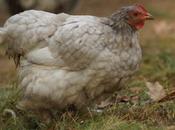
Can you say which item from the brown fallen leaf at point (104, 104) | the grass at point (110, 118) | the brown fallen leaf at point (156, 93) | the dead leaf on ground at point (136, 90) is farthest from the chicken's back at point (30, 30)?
the dead leaf on ground at point (136, 90)

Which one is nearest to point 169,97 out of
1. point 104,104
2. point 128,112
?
point 128,112

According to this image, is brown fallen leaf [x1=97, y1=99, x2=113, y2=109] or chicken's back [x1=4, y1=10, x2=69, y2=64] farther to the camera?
brown fallen leaf [x1=97, y1=99, x2=113, y2=109]

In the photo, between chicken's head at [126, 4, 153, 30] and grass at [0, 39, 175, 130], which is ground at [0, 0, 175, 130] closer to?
grass at [0, 39, 175, 130]

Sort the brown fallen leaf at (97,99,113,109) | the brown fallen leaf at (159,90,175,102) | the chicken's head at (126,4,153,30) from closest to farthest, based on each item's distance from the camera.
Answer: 1. the chicken's head at (126,4,153,30)
2. the brown fallen leaf at (159,90,175,102)
3. the brown fallen leaf at (97,99,113,109)

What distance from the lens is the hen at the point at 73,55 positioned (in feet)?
15.1

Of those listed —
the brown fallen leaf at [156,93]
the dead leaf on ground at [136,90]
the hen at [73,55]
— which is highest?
the hen at [73,55]

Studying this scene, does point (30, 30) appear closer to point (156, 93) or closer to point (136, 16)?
point (136, 16)

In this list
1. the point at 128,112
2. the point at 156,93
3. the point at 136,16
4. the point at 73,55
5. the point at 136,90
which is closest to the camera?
the point at 73,55

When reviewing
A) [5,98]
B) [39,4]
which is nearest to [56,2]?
[39,4]

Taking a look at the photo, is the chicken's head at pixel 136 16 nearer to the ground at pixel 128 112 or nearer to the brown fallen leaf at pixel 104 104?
the ground at pixel 128 112

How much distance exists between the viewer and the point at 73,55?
463cm

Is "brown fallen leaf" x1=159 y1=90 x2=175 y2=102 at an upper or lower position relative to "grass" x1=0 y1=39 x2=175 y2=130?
upper

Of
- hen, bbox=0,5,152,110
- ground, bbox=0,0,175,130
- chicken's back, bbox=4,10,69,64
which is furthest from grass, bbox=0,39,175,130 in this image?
chicken's back, bbox=4,10,69,64

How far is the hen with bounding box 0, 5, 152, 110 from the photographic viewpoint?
4602mm
